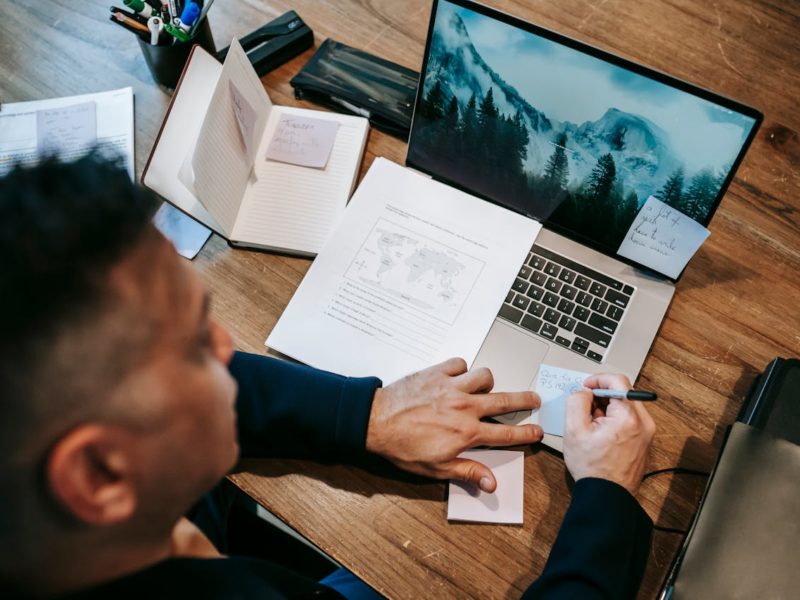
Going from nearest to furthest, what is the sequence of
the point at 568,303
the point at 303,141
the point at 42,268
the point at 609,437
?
the point at 42,268, the point at 609,437, the point at 568,303, the point at 303,141

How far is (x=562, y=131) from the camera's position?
2.68 ft

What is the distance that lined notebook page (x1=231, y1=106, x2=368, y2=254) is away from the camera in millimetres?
926

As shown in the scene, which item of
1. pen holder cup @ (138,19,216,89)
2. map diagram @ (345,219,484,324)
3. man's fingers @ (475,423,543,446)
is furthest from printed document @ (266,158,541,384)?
pen holder cup @ (138,19,216,89)

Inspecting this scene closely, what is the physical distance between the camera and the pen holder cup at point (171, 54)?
100 cm

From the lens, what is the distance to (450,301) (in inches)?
34.3

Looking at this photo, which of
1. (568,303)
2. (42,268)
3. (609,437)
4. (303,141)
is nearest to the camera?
(42,268)

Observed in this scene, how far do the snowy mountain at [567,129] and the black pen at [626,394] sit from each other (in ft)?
Result: 0.85

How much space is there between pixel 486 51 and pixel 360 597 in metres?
0.74

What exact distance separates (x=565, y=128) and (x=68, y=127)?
0.81 metres

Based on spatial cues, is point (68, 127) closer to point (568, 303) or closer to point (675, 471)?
point (568, 303)

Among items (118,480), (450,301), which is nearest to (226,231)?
(450,301)

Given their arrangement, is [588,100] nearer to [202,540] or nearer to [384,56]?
[384,56]

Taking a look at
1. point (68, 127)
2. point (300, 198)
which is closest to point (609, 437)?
point (300, 198)

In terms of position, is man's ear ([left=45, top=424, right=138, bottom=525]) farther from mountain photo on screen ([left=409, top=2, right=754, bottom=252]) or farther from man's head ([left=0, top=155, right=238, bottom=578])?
mountain photo on screen ([left=409, top=2, right=754, bottom=252])
